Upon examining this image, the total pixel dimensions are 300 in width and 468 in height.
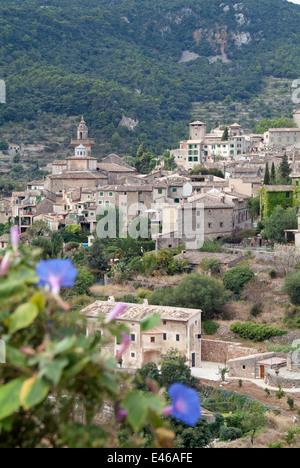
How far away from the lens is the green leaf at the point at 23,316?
3516 mm

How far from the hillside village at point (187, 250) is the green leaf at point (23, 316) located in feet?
48.7

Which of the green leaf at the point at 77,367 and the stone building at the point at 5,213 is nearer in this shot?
the green leaf at the point at 77,367

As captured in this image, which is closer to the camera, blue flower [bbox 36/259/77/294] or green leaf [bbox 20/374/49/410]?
green leaf [bbox 20/374/49/410]

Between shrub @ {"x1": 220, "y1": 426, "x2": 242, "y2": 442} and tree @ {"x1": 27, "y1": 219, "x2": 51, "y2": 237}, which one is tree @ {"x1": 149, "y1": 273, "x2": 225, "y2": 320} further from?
tree @ {"x1": 27, "y1": 219, "x2": 51, "y2": 237}

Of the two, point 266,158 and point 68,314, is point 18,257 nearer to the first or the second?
point 68,314

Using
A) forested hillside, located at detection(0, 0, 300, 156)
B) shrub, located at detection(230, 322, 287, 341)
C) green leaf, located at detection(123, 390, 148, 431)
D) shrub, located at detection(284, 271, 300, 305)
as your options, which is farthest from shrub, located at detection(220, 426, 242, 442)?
forested hillside, located at detection(0, 0, 300, 156)

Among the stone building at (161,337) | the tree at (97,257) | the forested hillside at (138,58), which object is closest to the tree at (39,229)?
the tree at (97,257)

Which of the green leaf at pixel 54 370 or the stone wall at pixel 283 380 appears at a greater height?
the green leaf at pixel 54 370

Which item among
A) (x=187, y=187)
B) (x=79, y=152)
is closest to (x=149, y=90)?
(x=79, y=152)

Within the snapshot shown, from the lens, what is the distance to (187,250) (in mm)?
36906

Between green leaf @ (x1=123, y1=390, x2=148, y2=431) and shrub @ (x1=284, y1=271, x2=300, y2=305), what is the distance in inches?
1055

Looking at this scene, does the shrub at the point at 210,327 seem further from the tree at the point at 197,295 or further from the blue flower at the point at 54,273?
the blue flower at the point at 54,273

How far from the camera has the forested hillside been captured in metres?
91.9

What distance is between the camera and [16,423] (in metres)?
4.05
